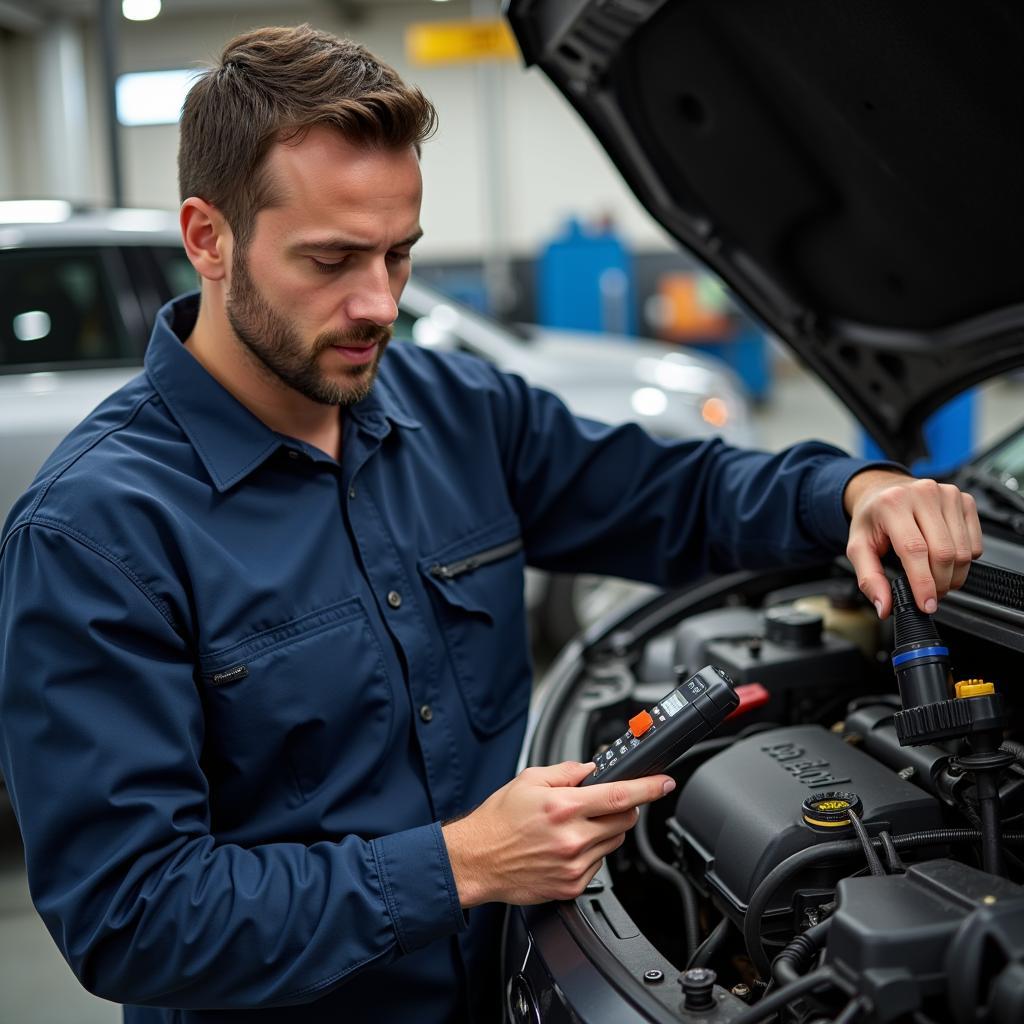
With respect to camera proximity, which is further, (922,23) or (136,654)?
(922,23)

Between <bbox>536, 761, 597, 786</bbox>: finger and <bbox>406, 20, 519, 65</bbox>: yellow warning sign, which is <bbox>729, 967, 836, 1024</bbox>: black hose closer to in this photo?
<bbox>536, 761, 597, 786</bbox>: finger

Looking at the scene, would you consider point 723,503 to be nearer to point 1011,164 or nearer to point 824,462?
point 824,462

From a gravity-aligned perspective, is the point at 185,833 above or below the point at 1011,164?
below

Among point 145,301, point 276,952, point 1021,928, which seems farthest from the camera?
point 145,301

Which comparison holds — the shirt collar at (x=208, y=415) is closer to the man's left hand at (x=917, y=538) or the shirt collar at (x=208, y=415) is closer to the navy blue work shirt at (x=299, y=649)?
the navy blue work shirt at (x=299, y=649)

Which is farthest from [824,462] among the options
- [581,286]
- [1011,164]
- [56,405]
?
[581,286]

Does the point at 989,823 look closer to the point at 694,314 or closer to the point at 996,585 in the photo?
the point at 996,585

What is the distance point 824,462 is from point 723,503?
0.17 m

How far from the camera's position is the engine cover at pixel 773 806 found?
3.63ft

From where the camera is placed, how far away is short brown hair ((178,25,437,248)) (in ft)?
3.99

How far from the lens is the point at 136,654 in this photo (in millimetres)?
1093

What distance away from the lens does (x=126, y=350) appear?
3418 millimetres

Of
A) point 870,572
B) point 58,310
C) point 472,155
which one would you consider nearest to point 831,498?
point 870,572

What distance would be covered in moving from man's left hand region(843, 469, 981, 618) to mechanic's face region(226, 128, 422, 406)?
0.58m
